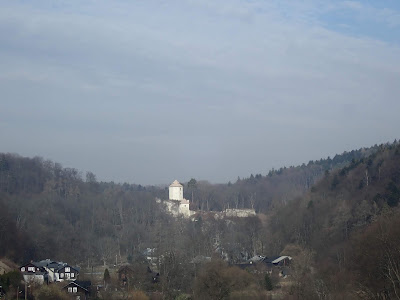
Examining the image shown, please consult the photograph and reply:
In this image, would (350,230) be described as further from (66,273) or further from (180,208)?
(180,208)

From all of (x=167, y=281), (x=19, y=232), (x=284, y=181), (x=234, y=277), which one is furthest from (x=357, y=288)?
(x=284, y=181)

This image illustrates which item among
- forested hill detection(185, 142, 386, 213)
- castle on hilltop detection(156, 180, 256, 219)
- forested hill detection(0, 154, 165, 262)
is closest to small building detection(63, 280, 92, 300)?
forested hill detection(0, 154, 165, 262)

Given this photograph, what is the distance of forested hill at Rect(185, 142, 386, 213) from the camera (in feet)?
347

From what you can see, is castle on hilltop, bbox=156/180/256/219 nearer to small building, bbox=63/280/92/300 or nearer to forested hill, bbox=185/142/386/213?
forested hill, bbox=185/142/386/213

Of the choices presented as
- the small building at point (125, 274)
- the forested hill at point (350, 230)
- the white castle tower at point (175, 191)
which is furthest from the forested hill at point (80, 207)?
the small building at point (125, 274)

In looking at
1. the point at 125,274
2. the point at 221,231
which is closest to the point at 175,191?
the point at 221,231

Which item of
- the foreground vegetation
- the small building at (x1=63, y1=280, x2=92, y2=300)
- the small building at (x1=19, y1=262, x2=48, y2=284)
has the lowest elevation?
the small building at (x1=63, y1=280, x2=92, y2=300)

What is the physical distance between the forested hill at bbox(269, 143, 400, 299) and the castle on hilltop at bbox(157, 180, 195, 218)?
26457 millimetres

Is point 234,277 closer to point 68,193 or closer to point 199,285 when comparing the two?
point 199,285

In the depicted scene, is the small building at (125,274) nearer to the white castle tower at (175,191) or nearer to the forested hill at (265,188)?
the forested hill at (265,188)

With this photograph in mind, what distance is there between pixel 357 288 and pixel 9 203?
48275 mm

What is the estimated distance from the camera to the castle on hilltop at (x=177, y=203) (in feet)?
306

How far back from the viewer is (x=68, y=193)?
89.1m

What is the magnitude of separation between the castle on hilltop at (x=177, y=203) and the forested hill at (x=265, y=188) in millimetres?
4767
